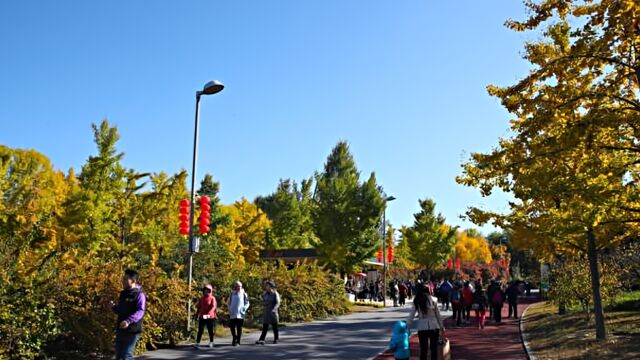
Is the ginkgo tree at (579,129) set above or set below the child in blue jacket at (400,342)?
above

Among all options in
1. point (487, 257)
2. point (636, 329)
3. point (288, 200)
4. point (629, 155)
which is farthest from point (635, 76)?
point (487, 257)

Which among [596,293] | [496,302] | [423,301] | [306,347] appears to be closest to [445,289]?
[496,302]

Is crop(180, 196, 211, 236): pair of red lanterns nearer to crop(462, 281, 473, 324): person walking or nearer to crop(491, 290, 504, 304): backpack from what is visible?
crop(462, 281, 473, 324): person walking

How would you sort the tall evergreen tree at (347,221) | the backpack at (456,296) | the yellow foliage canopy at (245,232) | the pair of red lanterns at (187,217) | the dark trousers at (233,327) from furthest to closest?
the yellow foliage canopy at (245,232), the tall evergreen tree at (347,221), the backpack at (456,296), the pair of red lanterns at (187,217), the dark trousers at (233,327)

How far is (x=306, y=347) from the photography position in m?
14.3

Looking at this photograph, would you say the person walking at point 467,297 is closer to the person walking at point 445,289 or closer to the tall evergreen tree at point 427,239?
the person walking at point 445,289

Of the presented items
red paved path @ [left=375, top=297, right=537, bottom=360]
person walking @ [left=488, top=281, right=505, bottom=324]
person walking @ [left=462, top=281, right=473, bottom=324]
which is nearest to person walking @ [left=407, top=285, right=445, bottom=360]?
red paved path @ [left=375, top=297, right=537, bottom=360]

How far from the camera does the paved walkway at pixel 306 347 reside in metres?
12.7

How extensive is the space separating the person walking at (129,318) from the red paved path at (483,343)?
5878 mm

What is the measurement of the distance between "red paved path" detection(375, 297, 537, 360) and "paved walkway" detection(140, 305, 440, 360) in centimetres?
99

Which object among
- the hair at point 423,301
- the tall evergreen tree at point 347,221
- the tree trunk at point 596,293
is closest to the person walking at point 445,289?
the tall evergreen tree at point 347,221

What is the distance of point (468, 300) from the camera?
21.4 metres

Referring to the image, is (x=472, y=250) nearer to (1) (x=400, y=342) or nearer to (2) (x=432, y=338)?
(2) (x=432, y=338)

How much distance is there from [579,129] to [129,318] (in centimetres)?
770
